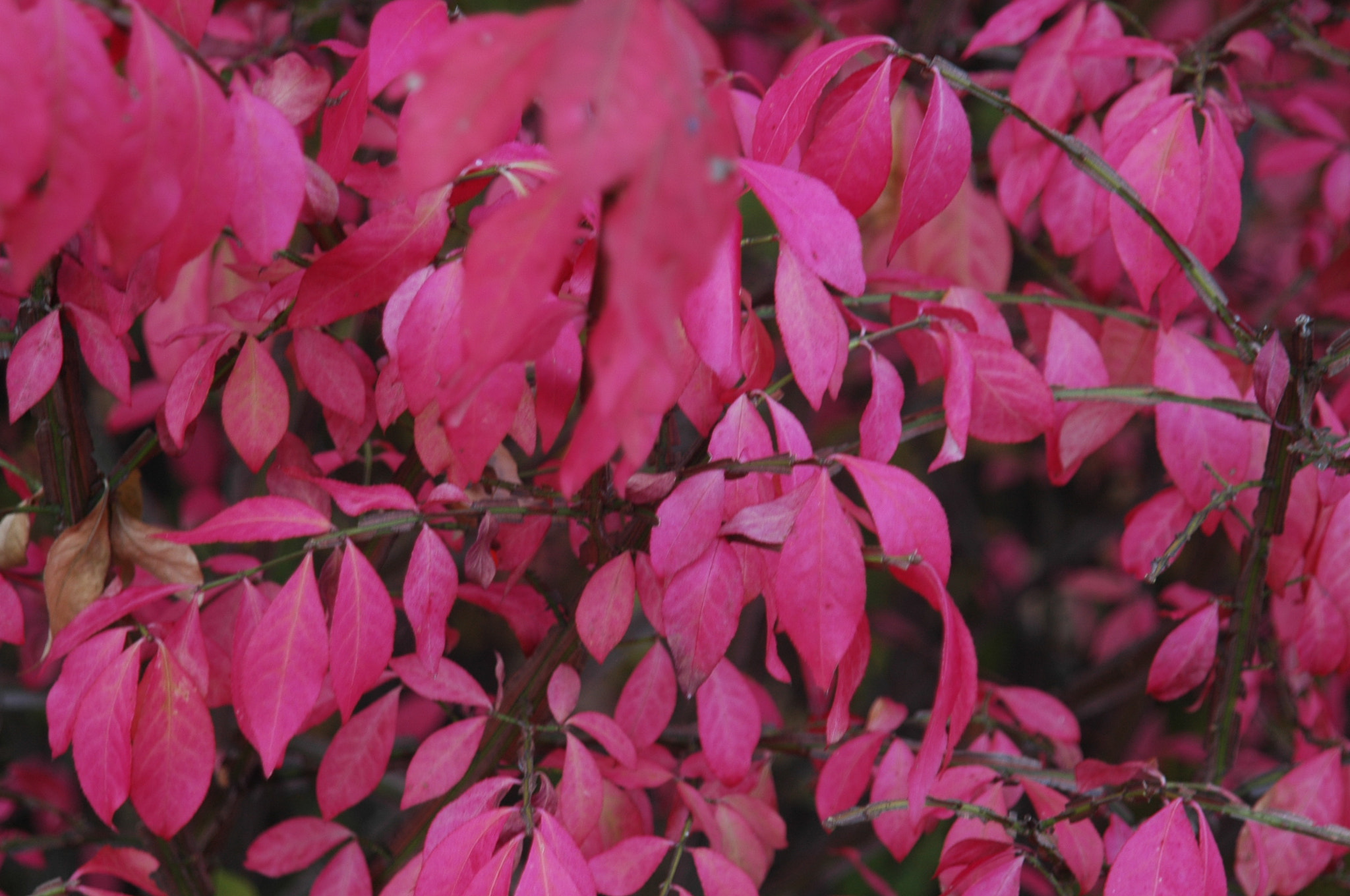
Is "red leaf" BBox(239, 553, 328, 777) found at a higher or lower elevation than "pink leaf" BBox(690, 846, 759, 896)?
higher

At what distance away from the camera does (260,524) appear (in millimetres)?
478

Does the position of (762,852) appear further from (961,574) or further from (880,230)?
(961,574)

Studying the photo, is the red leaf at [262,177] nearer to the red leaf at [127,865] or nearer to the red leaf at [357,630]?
the red leaf at [357,630]

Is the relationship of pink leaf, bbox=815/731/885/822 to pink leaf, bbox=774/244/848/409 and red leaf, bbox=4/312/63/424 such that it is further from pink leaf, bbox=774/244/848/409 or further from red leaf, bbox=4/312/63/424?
red leaf, bbox=4/312/63/424

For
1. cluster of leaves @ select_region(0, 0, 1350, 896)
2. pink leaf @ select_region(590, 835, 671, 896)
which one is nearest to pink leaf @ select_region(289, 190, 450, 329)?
cluster of leaves @ select_region(0, 0, 1350, 896)

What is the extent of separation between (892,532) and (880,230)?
73 cm

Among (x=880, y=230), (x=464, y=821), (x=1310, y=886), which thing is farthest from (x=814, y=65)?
(x=1310, y=886)

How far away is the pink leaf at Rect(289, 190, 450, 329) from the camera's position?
0.46 m

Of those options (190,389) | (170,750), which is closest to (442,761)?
(170,750)

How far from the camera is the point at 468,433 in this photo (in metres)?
0.41

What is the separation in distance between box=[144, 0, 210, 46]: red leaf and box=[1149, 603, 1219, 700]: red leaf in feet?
2.17

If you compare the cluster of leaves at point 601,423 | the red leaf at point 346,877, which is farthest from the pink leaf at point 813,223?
the red leaf at point 346,877

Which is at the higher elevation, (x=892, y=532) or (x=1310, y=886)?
(x=892, y=532)

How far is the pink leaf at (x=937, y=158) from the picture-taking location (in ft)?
1.60
